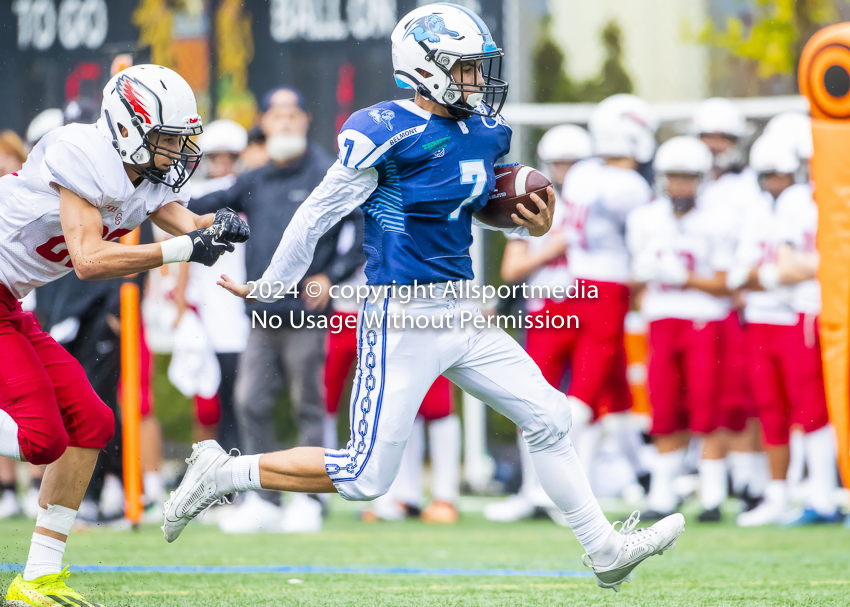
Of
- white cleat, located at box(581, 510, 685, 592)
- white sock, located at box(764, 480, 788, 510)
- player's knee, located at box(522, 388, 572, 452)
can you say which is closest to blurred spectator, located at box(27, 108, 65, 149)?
player's knee, located at box(522, 388, 572, 452)

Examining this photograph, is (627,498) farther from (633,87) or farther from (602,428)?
(633,87)

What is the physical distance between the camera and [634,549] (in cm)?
348

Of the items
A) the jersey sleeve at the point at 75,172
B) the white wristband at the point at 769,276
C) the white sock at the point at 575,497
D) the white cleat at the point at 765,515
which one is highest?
the jersey sleeve at the point at 75,172

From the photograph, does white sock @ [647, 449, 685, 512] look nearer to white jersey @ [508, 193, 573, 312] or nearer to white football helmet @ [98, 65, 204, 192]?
white jersey @ [508, 193, 573, 312]

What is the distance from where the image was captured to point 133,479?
537 centimetres

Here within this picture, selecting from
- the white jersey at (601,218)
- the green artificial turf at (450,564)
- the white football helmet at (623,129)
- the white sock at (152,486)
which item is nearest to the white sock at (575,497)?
the green artificial turf at (450,564)

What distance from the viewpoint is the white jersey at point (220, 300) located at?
614 centimetres

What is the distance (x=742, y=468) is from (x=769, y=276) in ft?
3.30

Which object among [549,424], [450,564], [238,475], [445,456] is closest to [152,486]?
[445,456]

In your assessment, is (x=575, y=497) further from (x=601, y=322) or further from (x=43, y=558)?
(x=601, y=322)

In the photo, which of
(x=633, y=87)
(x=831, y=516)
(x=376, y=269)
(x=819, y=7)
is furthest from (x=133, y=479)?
(x=819, y=7)

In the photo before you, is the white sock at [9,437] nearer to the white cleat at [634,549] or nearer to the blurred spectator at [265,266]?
the white cleat at [634,549]

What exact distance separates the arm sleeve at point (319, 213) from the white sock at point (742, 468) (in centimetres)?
333

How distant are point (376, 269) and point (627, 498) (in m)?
3.63
